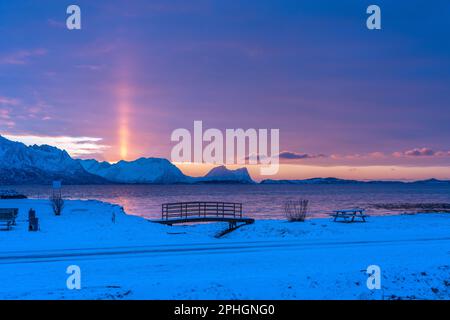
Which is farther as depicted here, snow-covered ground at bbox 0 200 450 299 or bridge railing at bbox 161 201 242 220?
bridge railing at bbox 161 201 242 220

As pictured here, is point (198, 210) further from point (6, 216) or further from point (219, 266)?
point (219, 266)

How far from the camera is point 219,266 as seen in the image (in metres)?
13.6

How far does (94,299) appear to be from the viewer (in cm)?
977

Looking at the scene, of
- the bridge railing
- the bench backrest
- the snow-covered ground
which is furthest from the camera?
the bridge railing

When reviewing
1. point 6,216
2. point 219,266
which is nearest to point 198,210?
point 6,216

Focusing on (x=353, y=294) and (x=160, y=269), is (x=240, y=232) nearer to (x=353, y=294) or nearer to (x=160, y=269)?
(x=160, y=269)

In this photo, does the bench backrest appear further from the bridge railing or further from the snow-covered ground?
the bridge railing

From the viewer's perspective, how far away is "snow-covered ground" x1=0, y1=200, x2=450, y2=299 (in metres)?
10.5

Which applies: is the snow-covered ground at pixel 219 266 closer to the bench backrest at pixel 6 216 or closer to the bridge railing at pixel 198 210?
the bench backrest at pixel 6 216

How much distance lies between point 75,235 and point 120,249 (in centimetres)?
558

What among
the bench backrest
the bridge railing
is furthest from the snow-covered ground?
the bridge railing

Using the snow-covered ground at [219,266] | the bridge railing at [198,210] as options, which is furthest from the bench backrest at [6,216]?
the bridge railing at [198,210]

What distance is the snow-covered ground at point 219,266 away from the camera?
10508mm
